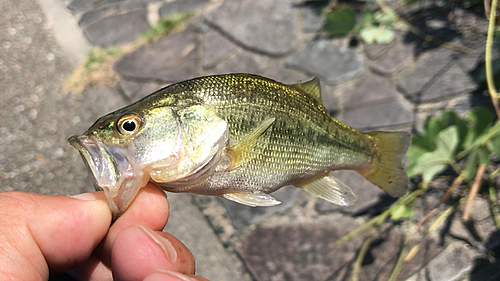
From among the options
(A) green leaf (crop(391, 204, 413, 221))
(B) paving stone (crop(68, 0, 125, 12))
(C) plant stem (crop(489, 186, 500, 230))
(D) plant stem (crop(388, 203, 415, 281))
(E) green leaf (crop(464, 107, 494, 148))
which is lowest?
(D) plant stem (crop(388, 203, 415, 281))

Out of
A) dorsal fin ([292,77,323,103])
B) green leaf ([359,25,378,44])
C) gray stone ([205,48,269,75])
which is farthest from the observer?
gray stone ([205,48,269,75])

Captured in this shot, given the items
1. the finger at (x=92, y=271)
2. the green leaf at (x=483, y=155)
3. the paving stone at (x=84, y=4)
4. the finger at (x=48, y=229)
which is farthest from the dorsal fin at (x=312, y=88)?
the paving stone at (x=84, y=4)

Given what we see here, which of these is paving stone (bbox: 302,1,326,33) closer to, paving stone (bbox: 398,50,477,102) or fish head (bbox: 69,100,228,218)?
paving stone (bbox: 398,50,477,102)

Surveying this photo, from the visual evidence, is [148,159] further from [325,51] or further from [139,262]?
[325,51]

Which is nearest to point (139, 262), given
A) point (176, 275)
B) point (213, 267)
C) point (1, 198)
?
point (176, 275)

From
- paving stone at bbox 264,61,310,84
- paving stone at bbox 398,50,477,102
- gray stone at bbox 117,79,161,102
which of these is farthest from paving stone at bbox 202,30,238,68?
paving stone at bbox 398,50,477,102

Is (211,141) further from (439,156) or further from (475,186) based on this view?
(475,186)

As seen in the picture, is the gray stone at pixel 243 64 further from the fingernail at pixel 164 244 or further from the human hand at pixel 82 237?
the fingernail at pixel 164 244
